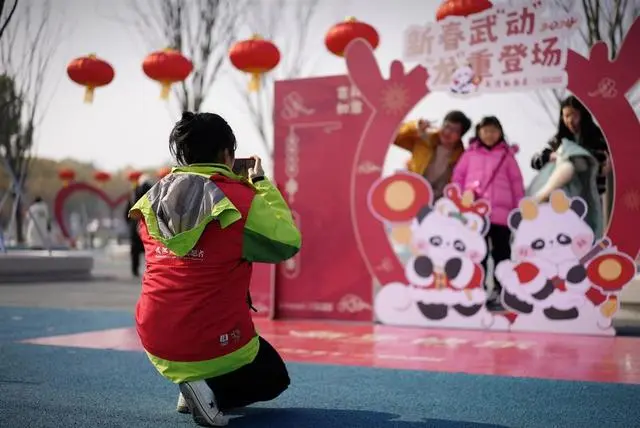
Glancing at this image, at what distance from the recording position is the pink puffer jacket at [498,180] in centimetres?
620

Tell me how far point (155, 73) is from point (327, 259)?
3.28 m

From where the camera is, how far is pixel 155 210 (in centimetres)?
279

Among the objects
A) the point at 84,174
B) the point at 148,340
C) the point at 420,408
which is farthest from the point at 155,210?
the point at 84,174

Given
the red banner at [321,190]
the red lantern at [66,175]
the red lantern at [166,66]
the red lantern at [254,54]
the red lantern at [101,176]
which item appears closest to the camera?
the red banner at [321,190]

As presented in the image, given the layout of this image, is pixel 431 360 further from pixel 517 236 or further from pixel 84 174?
pixel 84 174

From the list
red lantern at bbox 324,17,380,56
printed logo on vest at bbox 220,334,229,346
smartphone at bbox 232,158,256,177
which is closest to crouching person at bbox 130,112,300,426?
printed logo on vest at bbox 220,334,229,346

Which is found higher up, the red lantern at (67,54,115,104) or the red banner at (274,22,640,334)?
the red lantern at (67,54,115,104)

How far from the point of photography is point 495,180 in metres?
6.21

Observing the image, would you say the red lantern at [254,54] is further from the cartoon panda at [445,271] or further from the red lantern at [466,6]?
the cartoon panda at [445,271]

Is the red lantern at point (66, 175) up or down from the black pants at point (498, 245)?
up

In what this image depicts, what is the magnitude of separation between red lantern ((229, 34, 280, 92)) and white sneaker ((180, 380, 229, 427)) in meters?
5.58

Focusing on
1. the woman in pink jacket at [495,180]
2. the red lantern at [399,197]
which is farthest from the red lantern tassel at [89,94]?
the woman in pink jacket at [495,180]

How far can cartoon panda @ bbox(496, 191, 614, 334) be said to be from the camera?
5902 millimetres

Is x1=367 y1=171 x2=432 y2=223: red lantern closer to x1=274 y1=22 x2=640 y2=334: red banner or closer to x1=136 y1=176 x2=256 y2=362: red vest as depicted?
x1=274 y1=22 x2=640 y2=334: red banner
